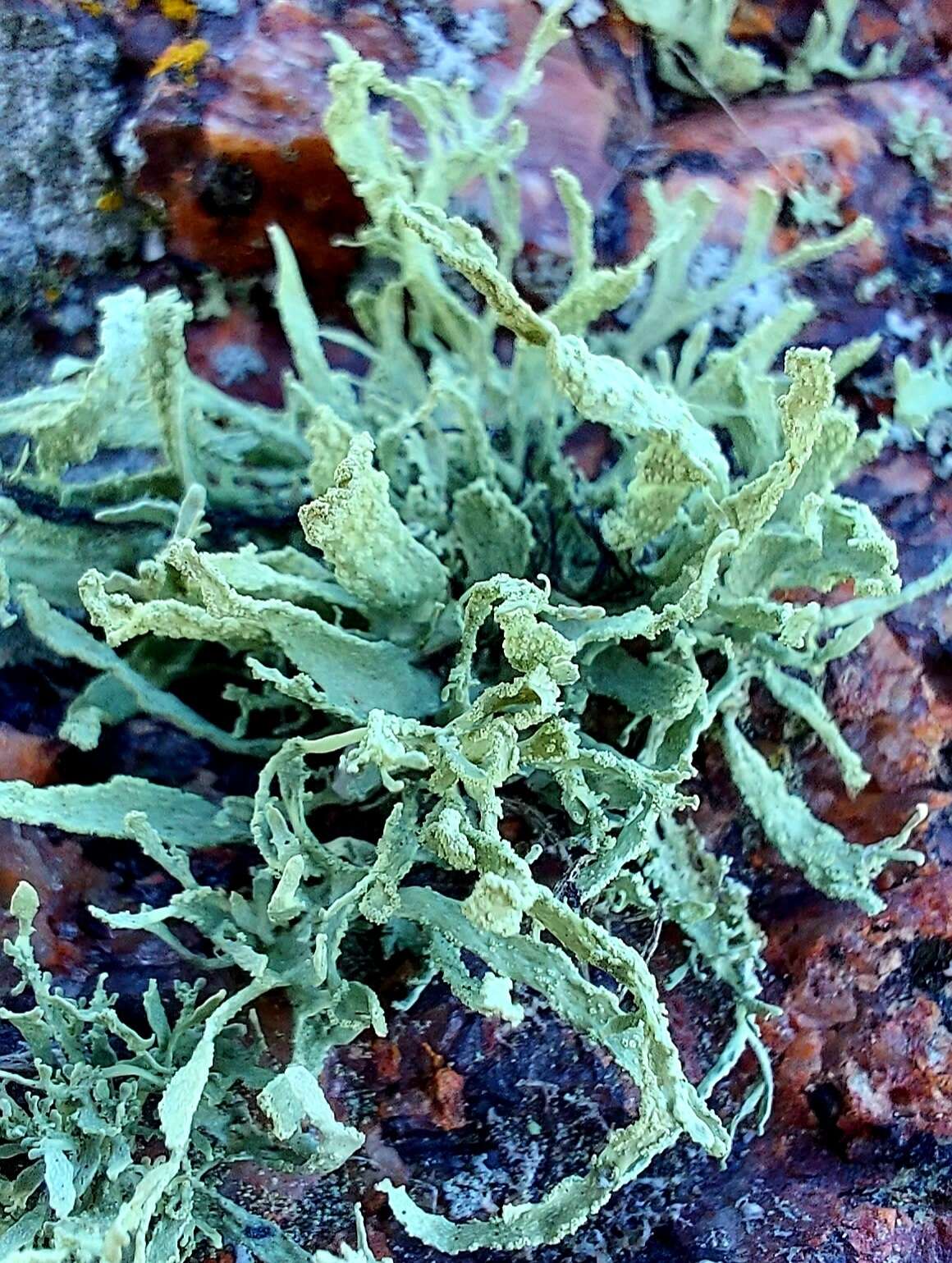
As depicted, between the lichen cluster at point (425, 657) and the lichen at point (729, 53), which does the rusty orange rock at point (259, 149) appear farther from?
the lichen at point (729, 53)

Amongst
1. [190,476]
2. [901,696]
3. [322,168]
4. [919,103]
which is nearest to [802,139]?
[919,103]

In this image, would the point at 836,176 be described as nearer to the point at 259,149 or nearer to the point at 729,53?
the point at 729,53

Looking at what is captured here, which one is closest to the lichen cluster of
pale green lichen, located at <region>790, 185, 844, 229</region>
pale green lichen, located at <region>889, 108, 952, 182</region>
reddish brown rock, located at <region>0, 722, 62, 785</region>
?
reddish brown rock, located at <region>0, 722, 62, 785</region>

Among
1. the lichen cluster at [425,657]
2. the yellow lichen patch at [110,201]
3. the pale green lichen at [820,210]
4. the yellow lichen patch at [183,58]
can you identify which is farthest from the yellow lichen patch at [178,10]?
the pale green lichen at [820,210]

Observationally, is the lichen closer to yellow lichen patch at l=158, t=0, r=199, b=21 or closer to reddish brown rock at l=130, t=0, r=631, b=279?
reddish brown rock at l=130, t=0, r=631, b=279

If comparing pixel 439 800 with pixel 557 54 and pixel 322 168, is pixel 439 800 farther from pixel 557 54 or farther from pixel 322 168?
pixel 557 54

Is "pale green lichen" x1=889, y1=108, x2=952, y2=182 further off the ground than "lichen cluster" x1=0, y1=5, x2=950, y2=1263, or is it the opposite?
"pale green lichen" x1=889, y1=108, x2=952, y2=182
